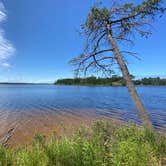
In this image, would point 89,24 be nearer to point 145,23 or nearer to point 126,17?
point 126,17

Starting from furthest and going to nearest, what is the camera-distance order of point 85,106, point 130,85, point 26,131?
point 85,106
point 26,131
point 130,85

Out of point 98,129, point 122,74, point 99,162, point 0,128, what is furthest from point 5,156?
point 0,128

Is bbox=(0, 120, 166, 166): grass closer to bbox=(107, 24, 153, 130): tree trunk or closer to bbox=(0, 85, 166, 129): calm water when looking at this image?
bbox=(107, 24, 153, 130): tree trunk

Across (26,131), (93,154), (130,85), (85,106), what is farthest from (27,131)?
(85,106)

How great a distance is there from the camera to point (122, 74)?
7387 millimetres

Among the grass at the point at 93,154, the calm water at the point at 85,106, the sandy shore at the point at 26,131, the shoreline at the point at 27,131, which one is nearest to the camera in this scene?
the grass at the point at 93,154

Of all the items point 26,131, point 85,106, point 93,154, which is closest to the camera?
point 93,154

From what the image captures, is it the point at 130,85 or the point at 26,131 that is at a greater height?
the point at 130,85

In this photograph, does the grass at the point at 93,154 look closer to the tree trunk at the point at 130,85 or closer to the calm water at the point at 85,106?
the tree trunk at the point at 130,85

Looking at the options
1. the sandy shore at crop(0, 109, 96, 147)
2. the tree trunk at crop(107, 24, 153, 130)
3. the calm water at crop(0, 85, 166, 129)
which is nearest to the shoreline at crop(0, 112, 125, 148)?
the sandy shore at crop(0, 109, 96, 147)

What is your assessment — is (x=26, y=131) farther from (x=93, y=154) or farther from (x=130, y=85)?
(x=93, y=154)

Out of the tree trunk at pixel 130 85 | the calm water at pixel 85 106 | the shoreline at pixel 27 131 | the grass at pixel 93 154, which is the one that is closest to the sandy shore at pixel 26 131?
the shoreline at pixel 27 131

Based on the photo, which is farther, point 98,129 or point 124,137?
point 98,129

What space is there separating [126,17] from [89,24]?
152 cm
